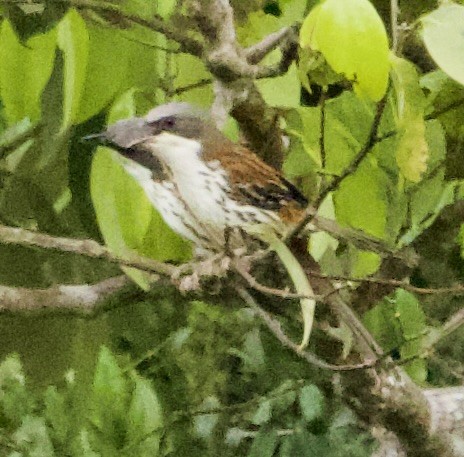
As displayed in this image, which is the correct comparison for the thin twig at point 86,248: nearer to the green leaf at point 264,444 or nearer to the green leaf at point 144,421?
the green leaf at point 144,421

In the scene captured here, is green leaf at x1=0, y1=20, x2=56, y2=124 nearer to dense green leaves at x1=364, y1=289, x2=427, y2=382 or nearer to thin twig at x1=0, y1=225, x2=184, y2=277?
thin twig at x1=0, y1=225, x2=184, y2=277

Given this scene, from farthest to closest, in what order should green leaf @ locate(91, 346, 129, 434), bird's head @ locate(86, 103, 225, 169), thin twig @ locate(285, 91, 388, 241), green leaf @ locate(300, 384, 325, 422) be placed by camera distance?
green leaf @ locate(300, 384, 325, 422) < green leaf @ locate(91, 346, 129, 434) < bird's head @ locate(86, 103, 225, 169) < thin twig @ locate(285, 91, 388, 241)

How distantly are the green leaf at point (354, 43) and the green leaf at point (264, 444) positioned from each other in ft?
1.20

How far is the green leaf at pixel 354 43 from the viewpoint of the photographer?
0.26 m

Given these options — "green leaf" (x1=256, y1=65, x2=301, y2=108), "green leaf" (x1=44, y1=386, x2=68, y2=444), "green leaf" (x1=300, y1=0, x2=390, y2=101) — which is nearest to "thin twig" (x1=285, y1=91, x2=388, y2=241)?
"green leaf" (x1=300, y1=0, x2=390, y2=101)

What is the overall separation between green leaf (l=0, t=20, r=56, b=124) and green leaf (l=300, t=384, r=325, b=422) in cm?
29

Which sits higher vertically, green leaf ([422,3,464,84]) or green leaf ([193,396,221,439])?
green leaf ([422,3,464,84])

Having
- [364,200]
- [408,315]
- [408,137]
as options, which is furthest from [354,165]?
[408,315]

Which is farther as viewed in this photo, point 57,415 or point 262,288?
point 57,415

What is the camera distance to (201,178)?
0.40 m

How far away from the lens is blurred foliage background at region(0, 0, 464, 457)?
1.11 ft

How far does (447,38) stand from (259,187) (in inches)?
6.4

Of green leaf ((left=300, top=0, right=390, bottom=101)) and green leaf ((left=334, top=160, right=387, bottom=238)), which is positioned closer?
green leaf ((left=300, top=0, right=390, bottom=101))

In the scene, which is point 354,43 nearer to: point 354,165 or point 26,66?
point 354,165
